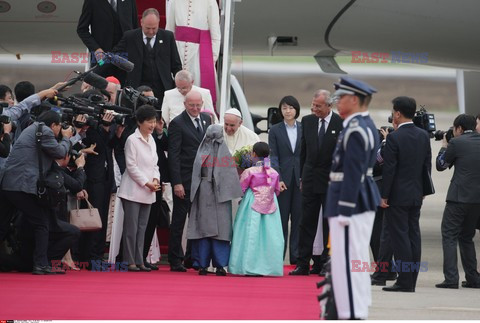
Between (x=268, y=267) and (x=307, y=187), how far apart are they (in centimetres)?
78

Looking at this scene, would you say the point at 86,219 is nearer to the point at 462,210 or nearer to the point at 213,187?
the point at 213,187

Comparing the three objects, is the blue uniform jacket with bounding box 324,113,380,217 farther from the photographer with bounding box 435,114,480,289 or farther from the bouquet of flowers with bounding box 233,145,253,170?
the bouquet of flowers with bounding box 233,145,253,170

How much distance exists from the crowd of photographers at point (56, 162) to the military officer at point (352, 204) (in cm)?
345

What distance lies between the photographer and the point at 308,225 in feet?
32.3

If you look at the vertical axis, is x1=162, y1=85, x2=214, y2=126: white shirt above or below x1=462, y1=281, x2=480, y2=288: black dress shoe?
above

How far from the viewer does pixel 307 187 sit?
977 cm

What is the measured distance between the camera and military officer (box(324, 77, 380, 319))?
594cm

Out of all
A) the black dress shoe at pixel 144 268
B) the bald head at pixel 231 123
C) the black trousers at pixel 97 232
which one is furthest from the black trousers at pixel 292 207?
the black trousers at pixel 97 232

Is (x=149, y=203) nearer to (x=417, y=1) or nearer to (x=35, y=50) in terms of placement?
(x=417, y=1)

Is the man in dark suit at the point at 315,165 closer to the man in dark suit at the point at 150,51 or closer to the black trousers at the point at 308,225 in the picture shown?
the black trousers at the point at 308,225

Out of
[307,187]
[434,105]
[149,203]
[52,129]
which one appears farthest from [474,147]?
[434,105]

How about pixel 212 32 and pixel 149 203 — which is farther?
pixel 212 32

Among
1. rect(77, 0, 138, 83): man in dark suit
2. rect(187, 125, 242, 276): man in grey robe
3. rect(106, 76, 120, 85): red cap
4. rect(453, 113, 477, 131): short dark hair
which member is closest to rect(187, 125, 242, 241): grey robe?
rect(187, 125, 242, 276): man in grey robe

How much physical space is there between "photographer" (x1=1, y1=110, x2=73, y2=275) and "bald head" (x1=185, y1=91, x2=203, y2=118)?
1393 millimetres
